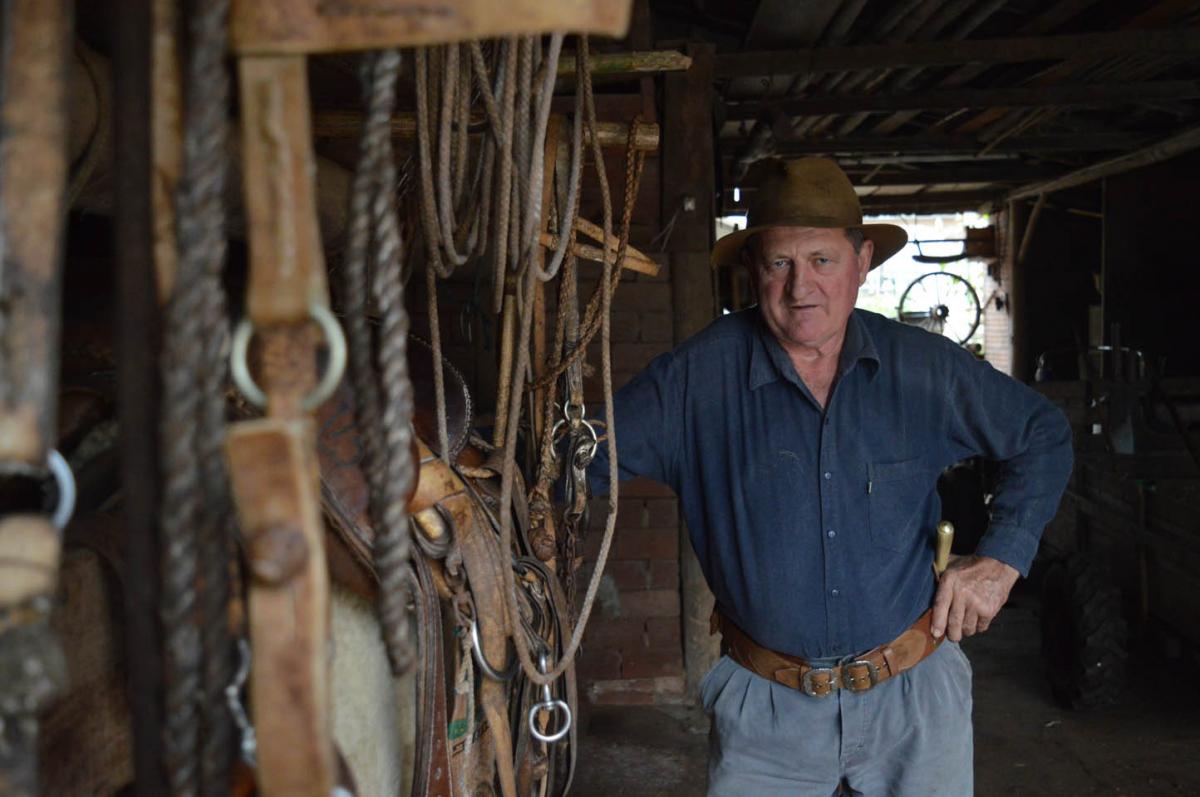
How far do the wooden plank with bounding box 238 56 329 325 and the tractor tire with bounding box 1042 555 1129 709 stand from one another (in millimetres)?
4294

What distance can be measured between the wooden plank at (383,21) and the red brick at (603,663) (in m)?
A: 3.97

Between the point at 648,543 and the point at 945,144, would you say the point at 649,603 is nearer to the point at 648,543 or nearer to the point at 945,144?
the point at 648,543

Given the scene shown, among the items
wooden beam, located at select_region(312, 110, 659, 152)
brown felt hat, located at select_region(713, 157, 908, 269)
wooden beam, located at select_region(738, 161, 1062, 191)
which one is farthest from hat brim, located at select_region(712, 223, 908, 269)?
wooden beam, located at select_region(738, 161, 1062, 191)

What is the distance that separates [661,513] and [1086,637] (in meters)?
1.81

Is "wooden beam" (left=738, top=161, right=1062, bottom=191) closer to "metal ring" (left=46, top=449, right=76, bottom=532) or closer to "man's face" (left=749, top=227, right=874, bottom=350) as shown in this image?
"man's face" (left=749, top=227, right=874, bottom=350)

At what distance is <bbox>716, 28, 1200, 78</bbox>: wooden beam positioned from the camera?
460 centimetres

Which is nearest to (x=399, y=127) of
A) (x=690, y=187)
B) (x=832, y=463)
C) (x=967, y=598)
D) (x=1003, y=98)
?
(x=832, y=463)

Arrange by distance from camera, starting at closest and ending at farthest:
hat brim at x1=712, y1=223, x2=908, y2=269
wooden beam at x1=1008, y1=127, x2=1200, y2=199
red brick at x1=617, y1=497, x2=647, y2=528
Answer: hat brim at x1=712, y1=223, x2=908, y2=269 → red brick at x1=617, y1=497, x2=647, y2=528 → wooden beam at x1=1008, y1=127, x2=1200, y2=199

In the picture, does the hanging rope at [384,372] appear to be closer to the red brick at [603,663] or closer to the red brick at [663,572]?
the red brick at [663,572]

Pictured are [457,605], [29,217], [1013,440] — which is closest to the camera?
[29,217]

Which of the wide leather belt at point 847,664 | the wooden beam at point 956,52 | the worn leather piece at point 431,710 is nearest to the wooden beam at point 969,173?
the wooden beam at point 956,52

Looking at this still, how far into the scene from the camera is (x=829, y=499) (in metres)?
2.31

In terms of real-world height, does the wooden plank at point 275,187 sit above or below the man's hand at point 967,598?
above

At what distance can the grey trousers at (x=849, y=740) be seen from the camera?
2.29m
